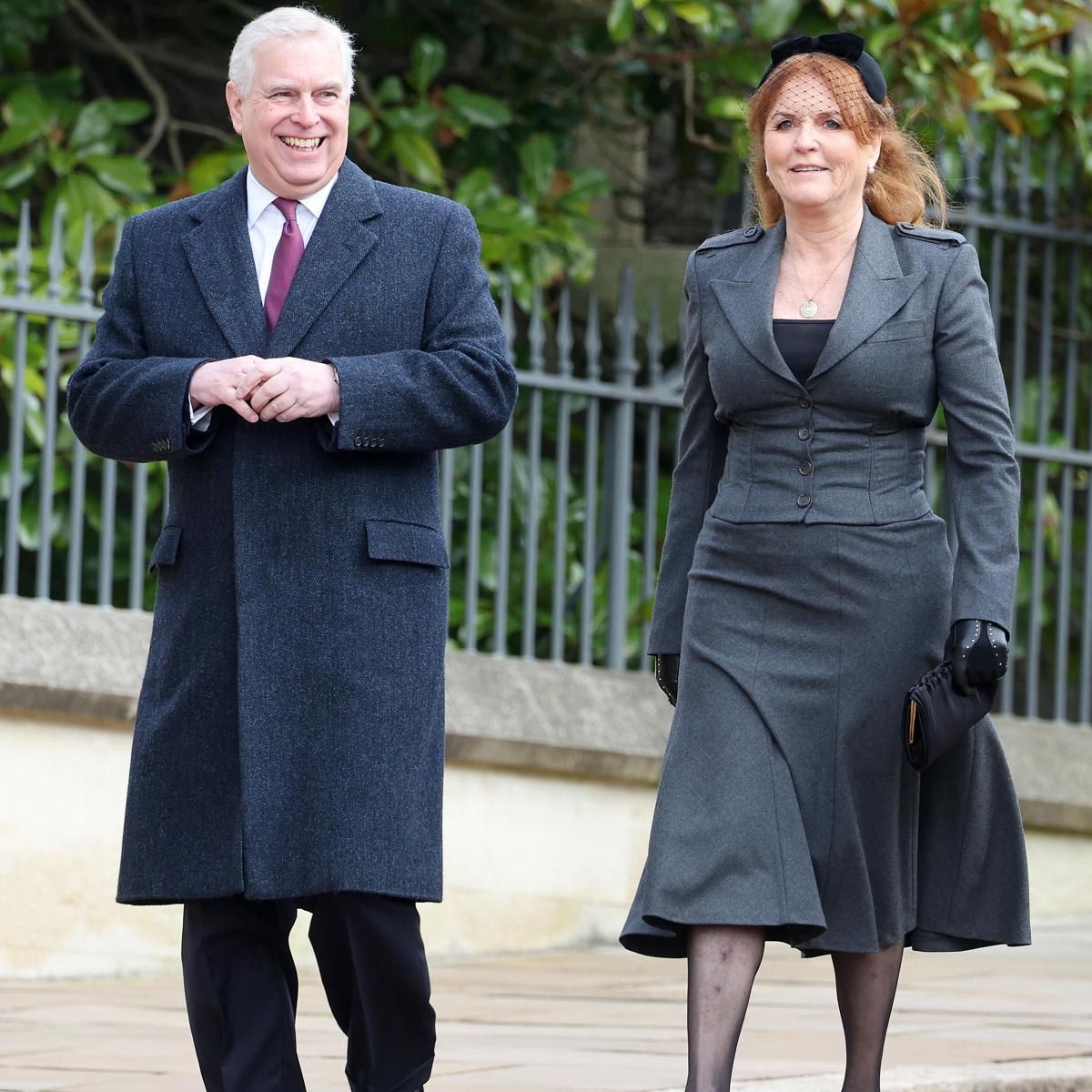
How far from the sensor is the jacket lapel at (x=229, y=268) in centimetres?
400

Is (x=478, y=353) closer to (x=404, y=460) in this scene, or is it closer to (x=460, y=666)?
(x=404, y=460)

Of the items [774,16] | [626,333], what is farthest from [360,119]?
[774,16]

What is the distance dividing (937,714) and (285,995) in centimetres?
111

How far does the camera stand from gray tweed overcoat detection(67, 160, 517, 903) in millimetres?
3869

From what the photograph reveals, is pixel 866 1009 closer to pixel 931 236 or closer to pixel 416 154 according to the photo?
pixel 931 236

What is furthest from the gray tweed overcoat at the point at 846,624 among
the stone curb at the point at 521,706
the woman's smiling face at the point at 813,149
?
the stone curb at the point at 521,706

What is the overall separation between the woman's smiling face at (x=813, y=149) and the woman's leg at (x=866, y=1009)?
1245mm

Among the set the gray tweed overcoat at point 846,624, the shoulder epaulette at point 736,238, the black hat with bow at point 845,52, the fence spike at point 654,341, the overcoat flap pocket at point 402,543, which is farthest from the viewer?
the fence spike at point 654,341

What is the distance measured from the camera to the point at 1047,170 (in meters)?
8.27

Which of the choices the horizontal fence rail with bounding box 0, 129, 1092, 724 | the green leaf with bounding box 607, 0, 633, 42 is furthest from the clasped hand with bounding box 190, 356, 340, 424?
the green leaf with bounding box 607, 0, 633, 42

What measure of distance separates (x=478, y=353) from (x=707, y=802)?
80 cm

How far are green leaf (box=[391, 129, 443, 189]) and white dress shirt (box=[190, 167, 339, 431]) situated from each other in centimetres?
359

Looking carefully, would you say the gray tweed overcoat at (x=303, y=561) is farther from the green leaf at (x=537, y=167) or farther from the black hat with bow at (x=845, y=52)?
the green leaf at (x=537, y=167)

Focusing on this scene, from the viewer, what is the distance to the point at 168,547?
4.02 m
